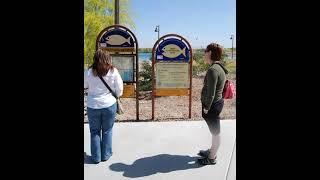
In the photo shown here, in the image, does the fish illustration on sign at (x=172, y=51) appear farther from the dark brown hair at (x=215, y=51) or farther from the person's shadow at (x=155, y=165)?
the dark brown hair at (x=215, y=51)

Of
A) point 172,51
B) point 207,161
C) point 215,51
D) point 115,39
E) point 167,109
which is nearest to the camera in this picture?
point 215,51

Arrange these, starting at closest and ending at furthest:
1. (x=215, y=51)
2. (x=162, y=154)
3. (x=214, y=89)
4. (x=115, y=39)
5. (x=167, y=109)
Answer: (x=214, y=89)
(x=215, y=51)
(x=162, y=154)
(x=115, y=39)
(x=167, y=109)

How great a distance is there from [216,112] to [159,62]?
149 inches

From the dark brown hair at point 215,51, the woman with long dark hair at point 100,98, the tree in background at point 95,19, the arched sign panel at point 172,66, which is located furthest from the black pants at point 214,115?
the tree in background at point 95,19

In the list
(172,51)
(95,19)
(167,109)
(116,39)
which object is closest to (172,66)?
(172,51)

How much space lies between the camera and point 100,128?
5.29m

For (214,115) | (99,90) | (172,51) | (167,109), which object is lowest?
(167,109)

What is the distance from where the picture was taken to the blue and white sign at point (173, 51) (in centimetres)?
843

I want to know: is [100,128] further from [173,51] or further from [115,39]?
[173,51]

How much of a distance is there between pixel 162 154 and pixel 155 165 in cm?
54

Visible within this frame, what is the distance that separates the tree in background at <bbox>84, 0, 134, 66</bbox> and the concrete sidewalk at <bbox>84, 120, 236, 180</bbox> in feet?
25.0

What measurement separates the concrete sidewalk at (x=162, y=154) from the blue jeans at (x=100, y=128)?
146 millimetres
